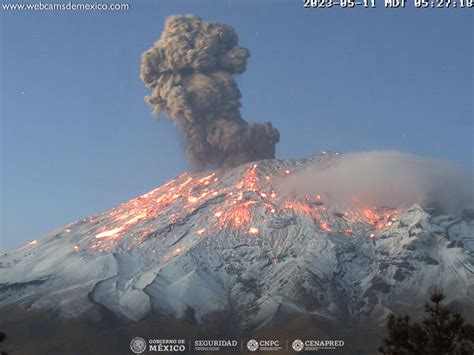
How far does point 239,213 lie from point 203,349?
1682 inches

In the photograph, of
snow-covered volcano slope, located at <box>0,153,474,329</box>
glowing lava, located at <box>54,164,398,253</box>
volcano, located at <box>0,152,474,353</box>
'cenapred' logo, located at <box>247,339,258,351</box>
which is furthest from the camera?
glowing lava, located at <box>54,164,398,253</box>

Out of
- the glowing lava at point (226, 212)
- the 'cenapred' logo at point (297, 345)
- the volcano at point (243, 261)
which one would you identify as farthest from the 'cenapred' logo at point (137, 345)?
the glowing lava at point (226, 212)

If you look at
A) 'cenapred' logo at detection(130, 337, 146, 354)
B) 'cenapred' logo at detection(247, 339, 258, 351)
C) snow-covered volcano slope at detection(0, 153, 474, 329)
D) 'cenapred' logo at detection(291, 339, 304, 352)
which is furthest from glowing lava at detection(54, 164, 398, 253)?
'cenapred' logo at detection(291, 339, 304, 352)

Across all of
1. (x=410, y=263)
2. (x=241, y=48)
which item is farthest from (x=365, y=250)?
(x=241, y=48)

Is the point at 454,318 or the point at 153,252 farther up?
the point at 454,318

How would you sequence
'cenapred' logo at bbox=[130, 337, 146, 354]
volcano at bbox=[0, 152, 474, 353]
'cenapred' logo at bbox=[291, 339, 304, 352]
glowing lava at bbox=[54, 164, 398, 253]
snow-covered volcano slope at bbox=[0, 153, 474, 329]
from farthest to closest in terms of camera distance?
glowing lava at bbox=[54, 164, 398, 253]
snow-covered volcano slope at bbox=[0, 153, 474, 329]
volcano at bbox=[0, 152, 474, 353]
'cenapred' logo at bbox=[291, 339, 304, 352]
'cenapred' logo at bbox=[130, 337, 146, 354]

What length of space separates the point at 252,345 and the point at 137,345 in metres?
12.7

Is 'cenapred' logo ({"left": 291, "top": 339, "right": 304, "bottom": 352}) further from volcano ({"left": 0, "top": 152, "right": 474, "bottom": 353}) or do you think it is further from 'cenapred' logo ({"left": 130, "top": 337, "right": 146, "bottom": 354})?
'cenapred' logo ({"left": 130, "top": 337, "right": 146, "bottom": 354})

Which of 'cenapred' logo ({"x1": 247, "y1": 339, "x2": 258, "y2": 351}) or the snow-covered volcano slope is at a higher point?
the snow-covered volcano slope

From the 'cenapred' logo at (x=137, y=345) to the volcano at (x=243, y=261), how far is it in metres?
13.0

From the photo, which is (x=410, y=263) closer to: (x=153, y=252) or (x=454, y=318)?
(x=153, y=252)

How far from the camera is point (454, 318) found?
2252 centimetres

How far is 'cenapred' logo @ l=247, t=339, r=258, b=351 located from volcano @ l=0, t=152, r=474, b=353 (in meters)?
5.45

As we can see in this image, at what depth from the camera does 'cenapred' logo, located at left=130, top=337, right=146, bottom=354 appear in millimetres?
83044
